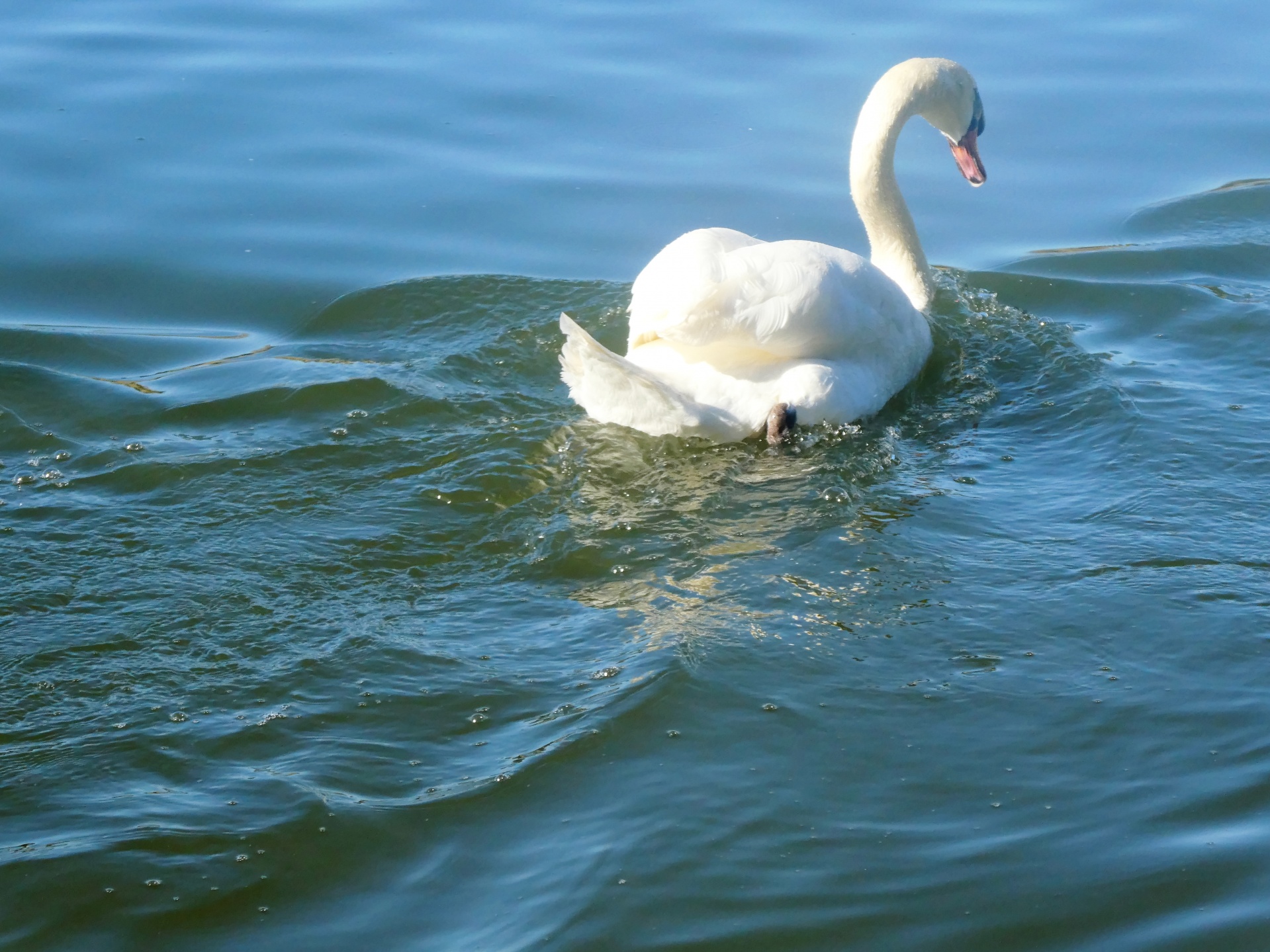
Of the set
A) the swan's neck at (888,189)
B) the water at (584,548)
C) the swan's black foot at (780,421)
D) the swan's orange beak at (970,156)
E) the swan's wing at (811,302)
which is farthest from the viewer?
the swan's orange beak at (970,156)

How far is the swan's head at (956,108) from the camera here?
8023 millimetres

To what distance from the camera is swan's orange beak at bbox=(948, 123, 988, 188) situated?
27.9 feet

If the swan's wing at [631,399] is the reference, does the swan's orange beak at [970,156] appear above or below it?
above

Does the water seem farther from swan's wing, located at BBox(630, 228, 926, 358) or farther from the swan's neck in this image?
swan's wing, located at BBox(630, 228, 926, 358)

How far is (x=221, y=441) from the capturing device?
635cm

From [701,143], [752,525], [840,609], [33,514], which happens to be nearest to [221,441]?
[33,514]

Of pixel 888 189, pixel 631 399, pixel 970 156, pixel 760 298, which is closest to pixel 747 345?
pixel 760 298

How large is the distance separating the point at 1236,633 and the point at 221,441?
13.5 ft

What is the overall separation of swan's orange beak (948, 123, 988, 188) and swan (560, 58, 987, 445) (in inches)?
70.3

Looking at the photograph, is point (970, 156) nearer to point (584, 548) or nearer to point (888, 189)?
point (888, 189)

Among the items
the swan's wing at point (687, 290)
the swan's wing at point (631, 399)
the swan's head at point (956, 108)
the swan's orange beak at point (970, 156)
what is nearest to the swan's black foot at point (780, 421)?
the swan's wing at point (631, 399)

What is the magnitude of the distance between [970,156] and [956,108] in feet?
1.34

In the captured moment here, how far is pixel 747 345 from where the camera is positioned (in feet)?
20.7

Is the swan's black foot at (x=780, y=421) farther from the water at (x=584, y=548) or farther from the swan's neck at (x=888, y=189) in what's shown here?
the swan's neck at (x=888, y=189)
